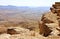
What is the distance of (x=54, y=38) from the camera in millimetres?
11125

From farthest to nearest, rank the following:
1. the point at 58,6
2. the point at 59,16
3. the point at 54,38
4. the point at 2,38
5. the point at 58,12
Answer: the point at 58,6 < the point at 58,12 < the point at 59,16 < the point at 54,38 < the point at 2,38

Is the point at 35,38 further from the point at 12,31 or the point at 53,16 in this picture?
the point at 53,16

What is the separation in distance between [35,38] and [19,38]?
1022 mm

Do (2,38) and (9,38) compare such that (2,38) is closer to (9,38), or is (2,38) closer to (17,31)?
(9,38)

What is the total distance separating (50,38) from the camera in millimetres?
11297

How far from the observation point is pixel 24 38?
10.4 m

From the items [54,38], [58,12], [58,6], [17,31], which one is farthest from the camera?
[58,6]

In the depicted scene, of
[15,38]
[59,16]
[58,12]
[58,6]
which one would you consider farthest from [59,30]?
[58,6]

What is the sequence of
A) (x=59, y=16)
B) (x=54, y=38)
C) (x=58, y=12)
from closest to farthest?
(x=54, y=38) → (x=59, y=16) → (x=58, y=12)

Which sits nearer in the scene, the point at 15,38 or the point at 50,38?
the point at 15,38

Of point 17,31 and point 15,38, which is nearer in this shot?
point 15,38

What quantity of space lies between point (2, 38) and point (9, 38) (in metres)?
0.43

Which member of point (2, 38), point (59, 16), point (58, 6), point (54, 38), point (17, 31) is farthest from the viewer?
point (58, 6)

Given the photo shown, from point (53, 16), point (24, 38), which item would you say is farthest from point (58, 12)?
point (24, 38)
